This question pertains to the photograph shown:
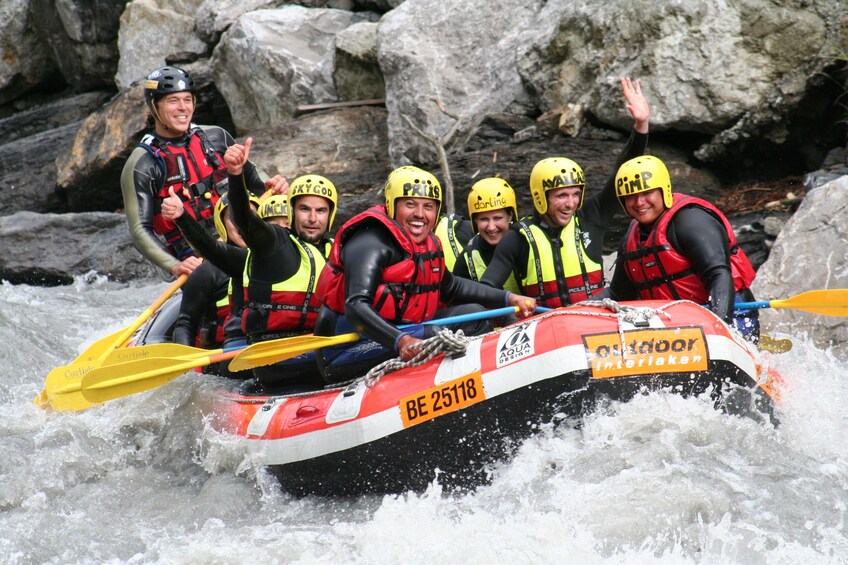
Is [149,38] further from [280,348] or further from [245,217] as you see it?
[280,348]

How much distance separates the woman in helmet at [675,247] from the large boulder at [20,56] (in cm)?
1571

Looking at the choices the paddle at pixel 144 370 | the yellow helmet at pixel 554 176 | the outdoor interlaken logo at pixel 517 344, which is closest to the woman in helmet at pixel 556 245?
the yellow helmet at pixel 554 176

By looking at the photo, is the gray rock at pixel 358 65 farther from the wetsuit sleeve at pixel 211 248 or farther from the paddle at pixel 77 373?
the wetsuit sleeve at pixel 211 248

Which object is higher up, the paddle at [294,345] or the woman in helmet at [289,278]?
the woman in helmet at [289,278]

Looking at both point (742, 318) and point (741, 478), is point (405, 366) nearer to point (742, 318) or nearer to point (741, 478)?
point (741, 478)

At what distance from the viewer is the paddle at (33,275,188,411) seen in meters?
6.43

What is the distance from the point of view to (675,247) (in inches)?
201

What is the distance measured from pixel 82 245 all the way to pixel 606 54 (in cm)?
686

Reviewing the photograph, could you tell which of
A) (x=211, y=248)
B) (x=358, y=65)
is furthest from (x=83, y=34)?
(x=211, y=248)

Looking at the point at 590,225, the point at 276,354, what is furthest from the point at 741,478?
the point at 276,354

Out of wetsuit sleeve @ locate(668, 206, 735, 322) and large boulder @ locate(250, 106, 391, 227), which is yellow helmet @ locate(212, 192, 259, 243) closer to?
wetsuit sleeve @ locate(668, 206, 735, 322)

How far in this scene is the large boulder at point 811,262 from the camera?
6.98 m

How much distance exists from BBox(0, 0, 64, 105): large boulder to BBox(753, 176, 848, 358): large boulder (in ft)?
49.4

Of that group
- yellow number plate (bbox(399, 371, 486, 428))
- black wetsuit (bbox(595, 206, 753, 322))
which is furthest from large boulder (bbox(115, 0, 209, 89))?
yellow number plate (bbox(399, 371, 486, 428))
